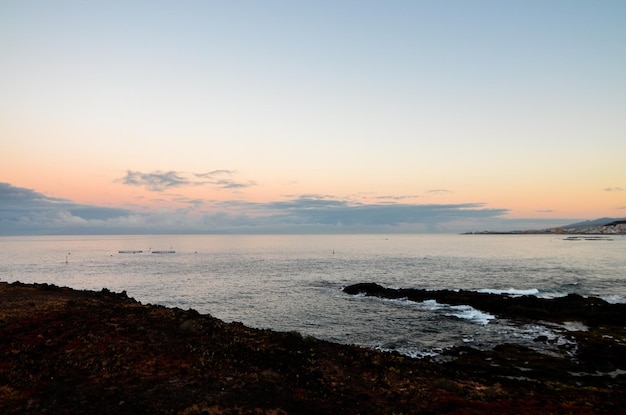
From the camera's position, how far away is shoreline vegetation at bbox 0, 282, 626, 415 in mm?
16500

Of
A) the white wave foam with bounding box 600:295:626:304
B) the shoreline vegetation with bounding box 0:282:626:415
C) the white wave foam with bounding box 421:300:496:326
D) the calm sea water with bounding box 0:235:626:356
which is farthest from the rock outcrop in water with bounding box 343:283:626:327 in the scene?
the shoreline vegetation with bounding box 0:282:626:415

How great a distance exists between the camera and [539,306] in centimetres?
4881

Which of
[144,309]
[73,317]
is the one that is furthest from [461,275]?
[73,317]

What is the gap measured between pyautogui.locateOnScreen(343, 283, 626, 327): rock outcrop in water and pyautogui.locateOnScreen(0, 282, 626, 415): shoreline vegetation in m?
11.7

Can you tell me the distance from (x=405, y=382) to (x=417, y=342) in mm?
15930

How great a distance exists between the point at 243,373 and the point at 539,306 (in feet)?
144

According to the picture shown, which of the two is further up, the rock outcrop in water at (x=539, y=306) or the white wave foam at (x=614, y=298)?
the rock outcrop in water at (x=539, y=306)

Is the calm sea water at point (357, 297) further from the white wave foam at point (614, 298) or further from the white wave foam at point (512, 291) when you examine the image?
the white wave foam at point (512, 291)

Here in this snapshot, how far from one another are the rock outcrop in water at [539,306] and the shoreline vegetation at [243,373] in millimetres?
11737

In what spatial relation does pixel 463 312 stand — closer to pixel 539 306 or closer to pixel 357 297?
pixel 539 306

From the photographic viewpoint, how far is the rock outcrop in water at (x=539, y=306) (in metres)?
43.0

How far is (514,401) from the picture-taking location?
17.7 meters

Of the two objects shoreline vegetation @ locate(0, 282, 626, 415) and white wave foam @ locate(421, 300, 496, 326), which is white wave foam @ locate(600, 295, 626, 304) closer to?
white wave foam @ locate(421, 300, 496, 326)

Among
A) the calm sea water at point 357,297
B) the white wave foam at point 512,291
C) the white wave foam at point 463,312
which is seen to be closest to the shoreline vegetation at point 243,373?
the calm sea water at point 357,297
